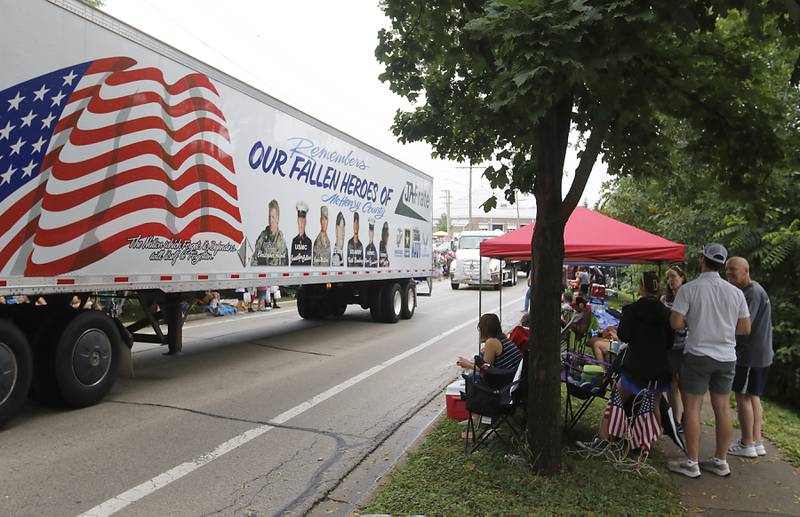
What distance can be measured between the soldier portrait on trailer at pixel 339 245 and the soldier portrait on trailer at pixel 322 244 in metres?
0.25

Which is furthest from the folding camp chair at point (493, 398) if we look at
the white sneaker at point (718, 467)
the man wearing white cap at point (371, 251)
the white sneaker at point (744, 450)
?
the man wearing white cap at point (371, 251)

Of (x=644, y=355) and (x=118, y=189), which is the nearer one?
(x=644, y=355)

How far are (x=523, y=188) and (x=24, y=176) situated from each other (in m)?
4.84

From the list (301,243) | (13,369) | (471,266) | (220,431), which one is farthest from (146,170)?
(471,266)

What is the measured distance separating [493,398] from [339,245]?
7.57m

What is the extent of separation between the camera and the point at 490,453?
186 inches

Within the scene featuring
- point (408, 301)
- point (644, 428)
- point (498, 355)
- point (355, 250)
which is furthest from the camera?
point (408, 301)

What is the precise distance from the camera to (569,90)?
312cm

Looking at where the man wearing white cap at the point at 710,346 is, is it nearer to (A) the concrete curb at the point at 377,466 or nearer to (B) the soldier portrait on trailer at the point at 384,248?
(A) the concrete curb at the point at 377,466

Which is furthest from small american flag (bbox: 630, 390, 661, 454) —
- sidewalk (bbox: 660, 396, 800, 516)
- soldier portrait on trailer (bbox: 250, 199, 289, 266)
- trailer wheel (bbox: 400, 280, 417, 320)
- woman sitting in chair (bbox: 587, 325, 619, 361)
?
trailer wheel (bbox: 400, 280, 417, 320)

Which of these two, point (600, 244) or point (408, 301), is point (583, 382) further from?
point (408, 301)

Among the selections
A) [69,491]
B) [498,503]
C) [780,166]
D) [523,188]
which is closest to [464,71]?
[523,188]

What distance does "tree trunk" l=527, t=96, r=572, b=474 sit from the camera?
421cm

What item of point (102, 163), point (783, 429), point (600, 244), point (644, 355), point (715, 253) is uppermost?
point (102, 163)
